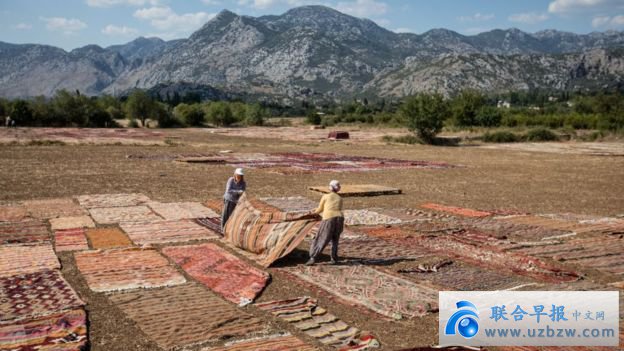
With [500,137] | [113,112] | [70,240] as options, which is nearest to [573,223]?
[70,240]

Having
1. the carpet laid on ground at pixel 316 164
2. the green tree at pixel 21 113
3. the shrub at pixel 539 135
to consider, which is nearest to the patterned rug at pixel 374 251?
the carpet laid on ground at pixel 316 164

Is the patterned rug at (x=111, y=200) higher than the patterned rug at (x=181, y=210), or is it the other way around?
the patterned rug at (x=111, y=200)

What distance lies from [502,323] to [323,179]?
55.8ft

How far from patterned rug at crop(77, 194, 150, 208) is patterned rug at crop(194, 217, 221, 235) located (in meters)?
3.46

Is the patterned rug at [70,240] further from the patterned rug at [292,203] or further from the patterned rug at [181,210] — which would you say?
the patterned rug at [292,203]

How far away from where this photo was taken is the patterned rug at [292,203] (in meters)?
16.1

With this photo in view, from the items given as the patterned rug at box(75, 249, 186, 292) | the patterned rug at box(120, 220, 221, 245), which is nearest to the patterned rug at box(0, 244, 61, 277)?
the patterned rug at box(75, 249, 186, 292)

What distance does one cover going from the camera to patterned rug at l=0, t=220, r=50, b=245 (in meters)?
11.5

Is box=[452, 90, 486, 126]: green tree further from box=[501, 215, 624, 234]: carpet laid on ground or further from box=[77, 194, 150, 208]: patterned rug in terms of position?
box=[77, 194, 150, 208]: patterned rug

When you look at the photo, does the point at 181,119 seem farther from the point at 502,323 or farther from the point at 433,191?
the point at 502,323

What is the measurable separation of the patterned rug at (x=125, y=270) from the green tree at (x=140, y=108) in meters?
78.7

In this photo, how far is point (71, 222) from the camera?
13492 mm

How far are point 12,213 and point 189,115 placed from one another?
251 ft

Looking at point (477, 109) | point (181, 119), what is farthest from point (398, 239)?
point (181, 119)
